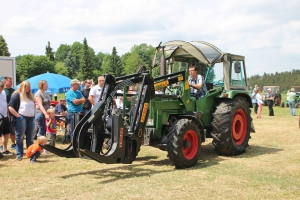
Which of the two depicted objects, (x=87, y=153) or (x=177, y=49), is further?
(x=177, y=49)

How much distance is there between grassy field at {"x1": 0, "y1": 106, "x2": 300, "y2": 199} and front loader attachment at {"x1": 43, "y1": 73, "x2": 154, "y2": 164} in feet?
1.31

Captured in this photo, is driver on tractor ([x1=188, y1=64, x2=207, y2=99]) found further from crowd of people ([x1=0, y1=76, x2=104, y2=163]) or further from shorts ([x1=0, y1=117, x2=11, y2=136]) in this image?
shorts ([x1=0, y1=117, x2=11, y2=136])

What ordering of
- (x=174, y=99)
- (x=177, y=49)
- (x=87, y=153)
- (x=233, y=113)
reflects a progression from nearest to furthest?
1. (x=87, y=153)
2. (x=174, y=99)
3. (x=233, y=113)
4. (x=177, y=49)

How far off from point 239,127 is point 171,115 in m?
2.09

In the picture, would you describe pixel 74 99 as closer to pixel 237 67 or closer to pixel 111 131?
pixel 111 131

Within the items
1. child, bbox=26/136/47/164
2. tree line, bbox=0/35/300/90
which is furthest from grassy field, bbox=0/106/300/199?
tree line, bbox=0/35/300/90

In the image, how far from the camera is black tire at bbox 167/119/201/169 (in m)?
6.86

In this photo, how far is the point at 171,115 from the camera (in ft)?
25.4

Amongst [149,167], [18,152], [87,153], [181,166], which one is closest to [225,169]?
[181,166]

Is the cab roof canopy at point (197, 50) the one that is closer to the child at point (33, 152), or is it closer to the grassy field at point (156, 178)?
the grassy field at point (156, 178)

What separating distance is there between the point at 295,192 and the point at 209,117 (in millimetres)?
3420

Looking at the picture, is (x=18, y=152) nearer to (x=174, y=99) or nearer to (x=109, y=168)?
(x=109, y=168)

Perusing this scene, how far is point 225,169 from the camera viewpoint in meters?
6.95

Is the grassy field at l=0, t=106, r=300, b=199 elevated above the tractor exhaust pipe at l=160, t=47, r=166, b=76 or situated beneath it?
situated beneath
